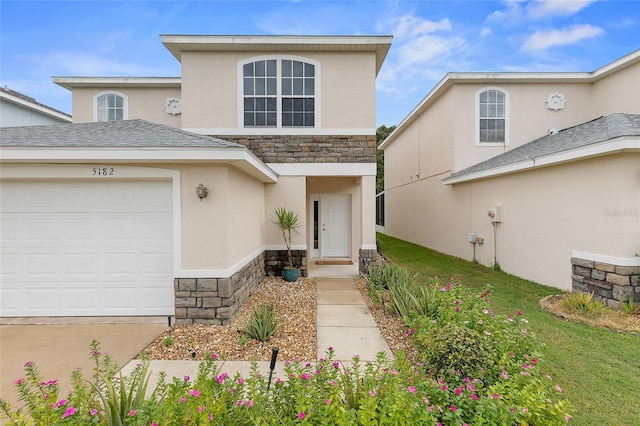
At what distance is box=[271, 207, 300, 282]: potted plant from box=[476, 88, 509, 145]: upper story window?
8111mm

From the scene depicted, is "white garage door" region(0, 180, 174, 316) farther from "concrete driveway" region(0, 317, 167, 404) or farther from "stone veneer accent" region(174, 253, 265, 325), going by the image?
"stone veneer accent" region(174, 253, 265, 325)

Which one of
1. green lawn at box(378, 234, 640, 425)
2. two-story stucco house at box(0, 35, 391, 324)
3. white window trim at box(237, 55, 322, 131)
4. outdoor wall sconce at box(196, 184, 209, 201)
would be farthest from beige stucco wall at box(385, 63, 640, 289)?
outdoor wall sconce at box(196, 184, 209, 201)

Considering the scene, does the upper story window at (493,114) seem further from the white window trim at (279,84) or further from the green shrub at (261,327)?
the green shrub at (261,327)

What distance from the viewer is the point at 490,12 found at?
34.4 ft

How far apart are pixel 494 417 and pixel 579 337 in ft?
11.5

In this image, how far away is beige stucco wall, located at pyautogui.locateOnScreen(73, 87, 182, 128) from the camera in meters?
11.2

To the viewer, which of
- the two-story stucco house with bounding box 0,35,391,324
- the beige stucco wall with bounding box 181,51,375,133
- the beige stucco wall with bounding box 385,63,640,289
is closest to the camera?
the two-story stucco house with bounding box 0,35,391,324

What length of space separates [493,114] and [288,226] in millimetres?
9261

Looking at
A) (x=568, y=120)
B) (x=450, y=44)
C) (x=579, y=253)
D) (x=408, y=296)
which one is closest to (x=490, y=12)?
(x=450, y=44)

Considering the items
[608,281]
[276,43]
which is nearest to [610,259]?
[608,281]

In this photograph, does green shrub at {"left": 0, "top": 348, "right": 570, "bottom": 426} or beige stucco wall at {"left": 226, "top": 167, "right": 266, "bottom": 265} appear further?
beige stucco wall at {"left": 226, "top": 167, "right": 266, "bottom": 265}

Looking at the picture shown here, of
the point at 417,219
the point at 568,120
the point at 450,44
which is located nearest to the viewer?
the point at 568,120

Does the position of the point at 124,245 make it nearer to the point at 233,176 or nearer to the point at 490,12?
the point at 233,176

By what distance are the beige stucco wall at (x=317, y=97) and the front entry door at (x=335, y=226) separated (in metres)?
3.26
